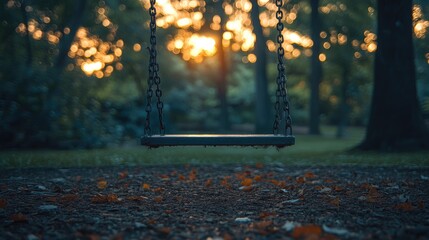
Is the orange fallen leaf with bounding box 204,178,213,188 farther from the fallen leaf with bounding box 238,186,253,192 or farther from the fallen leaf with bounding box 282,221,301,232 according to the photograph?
the fallen leaf with bounding box 282,221,301,232

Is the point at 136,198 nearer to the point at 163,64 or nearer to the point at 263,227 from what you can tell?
the point at 263,227

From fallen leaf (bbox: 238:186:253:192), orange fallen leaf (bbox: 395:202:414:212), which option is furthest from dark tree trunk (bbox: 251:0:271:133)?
orange fallen leaf (bbox: 395:202:414:212)

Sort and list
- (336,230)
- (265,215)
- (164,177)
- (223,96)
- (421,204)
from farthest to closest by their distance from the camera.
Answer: (223,96)
(164,177)
(421,204)
(265,215)
(336,230)

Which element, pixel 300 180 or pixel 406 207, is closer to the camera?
pixel 406 207

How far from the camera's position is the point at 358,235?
9.96 ft

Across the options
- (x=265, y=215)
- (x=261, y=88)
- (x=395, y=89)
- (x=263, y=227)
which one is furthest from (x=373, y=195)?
(x=261, y=88)

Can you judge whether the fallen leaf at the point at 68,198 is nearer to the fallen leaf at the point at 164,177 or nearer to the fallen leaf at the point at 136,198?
the fallen leaf at the point at 136,198

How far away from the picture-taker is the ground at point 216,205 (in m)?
3.17

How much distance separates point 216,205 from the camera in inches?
166

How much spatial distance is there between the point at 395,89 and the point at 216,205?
622 cm

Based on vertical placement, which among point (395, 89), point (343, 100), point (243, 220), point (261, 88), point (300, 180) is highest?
point (261, 88)

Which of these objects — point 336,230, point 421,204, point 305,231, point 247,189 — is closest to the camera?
point 305,231

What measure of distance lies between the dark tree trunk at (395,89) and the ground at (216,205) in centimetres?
270

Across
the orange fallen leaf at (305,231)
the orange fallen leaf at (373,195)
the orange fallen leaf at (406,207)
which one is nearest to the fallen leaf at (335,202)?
the orange fallen leaf at (373,195)
